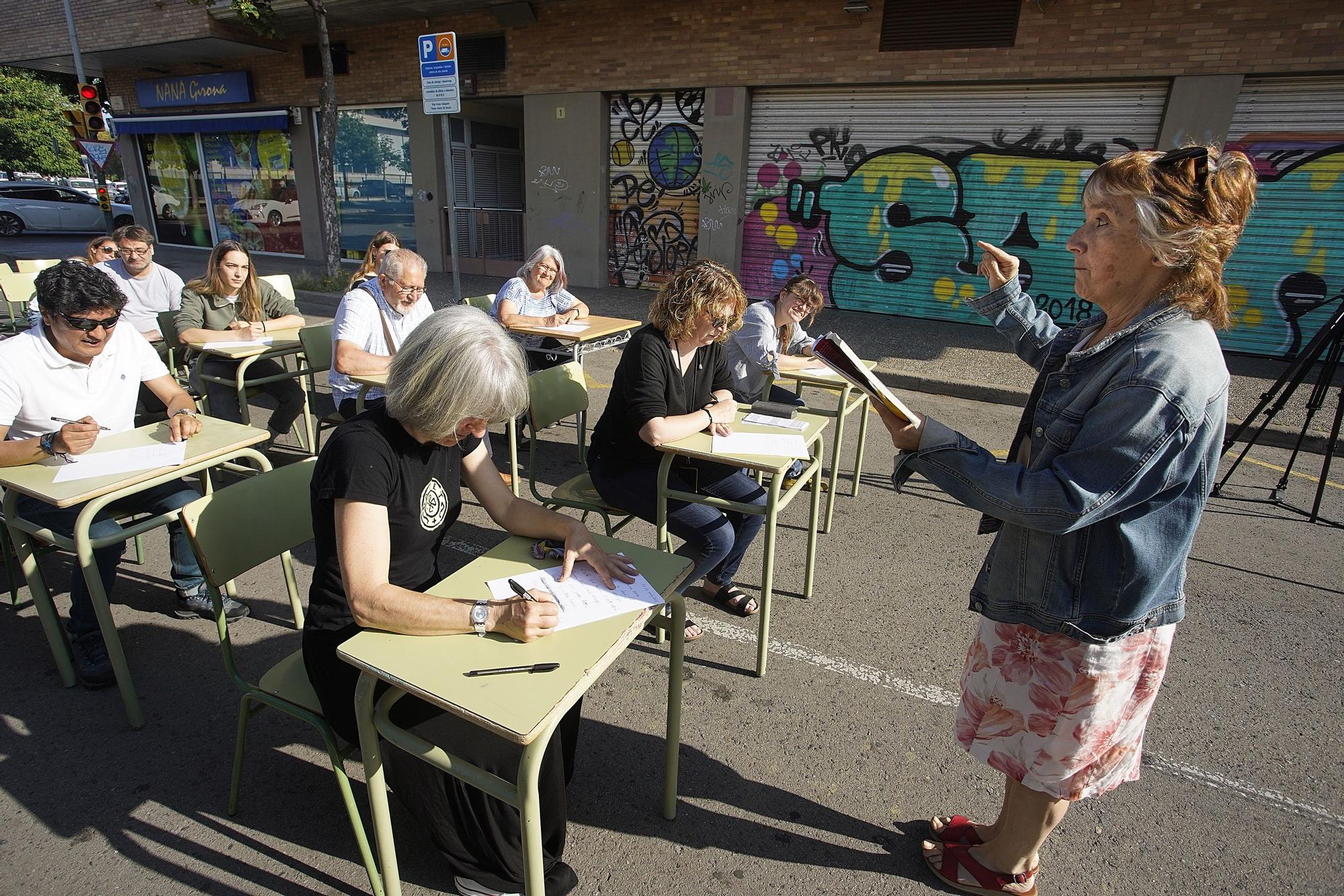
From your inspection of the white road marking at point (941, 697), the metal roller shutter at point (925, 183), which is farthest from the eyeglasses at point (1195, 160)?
the metal roller shutter at point (925, 183)

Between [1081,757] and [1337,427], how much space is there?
14.1ft

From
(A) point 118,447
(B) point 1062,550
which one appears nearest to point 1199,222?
(B) point 1062,550

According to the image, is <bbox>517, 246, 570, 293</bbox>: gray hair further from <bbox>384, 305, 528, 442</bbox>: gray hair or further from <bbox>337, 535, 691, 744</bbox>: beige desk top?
<bbox>337, 535, 691, 744</bbox>: beige desk top

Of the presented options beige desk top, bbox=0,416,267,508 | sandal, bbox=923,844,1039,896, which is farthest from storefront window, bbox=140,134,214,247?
sandal, bbox=923,844,1039,896

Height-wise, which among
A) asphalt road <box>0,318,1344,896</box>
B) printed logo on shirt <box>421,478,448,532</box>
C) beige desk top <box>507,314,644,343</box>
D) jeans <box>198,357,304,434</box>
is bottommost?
asphalt road <box>0,318,1344,896</box>

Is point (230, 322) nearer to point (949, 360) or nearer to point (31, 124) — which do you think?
point (949, 360)

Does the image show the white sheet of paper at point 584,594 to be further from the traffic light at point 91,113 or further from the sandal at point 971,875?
the traffic light at point 91,113

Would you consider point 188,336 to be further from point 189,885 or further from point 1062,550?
point 1062,550

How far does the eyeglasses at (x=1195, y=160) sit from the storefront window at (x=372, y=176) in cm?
1475

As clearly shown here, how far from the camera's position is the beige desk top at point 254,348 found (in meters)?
4.55

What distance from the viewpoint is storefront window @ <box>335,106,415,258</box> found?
14.1 meters

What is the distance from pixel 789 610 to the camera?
3.45 m

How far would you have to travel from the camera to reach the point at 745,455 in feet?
9.34

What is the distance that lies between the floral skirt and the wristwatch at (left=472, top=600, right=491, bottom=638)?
1325mm
